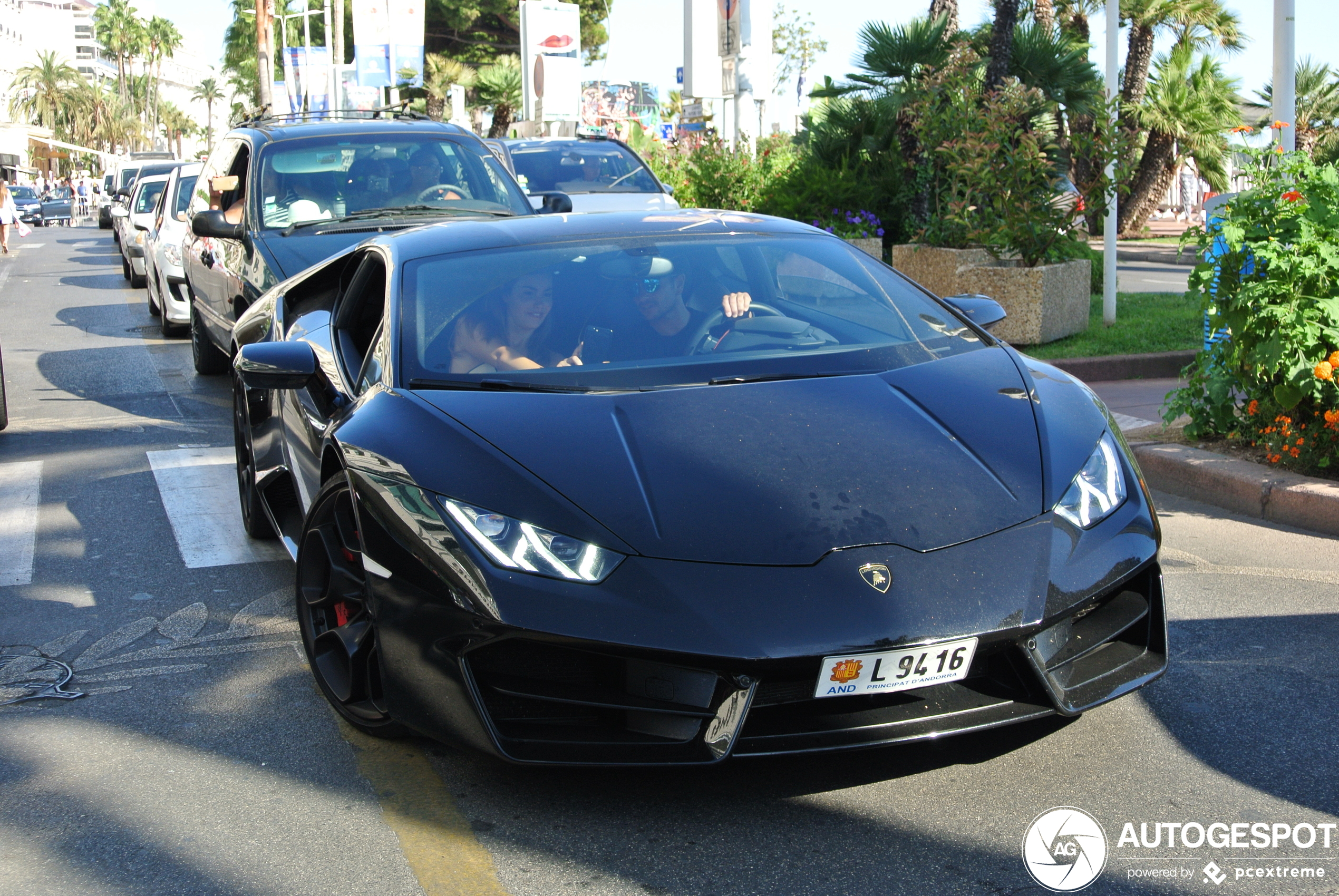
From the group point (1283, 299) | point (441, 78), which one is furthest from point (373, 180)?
point (441, 78)

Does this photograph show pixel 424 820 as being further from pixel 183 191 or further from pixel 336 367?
pixel 183 191

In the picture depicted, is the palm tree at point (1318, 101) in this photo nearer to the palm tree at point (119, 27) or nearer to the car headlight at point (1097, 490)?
the car headlight at point (1097, 490)

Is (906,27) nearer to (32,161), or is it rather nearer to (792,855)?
(792,855)

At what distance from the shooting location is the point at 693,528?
285 cm

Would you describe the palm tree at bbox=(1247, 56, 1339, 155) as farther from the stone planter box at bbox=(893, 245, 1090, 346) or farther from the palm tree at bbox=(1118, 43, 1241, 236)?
the stone planter box at bbox=(893, 245, 1090, 346)

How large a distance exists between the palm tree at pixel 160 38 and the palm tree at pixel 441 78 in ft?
286

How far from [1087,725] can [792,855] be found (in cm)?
104

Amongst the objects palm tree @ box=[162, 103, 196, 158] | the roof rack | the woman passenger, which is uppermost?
palm tree @ box=[162, 103, 196, 158]

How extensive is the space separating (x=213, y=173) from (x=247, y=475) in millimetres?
4152

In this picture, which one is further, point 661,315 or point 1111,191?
point 1111,191

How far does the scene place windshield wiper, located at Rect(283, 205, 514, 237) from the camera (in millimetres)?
7523

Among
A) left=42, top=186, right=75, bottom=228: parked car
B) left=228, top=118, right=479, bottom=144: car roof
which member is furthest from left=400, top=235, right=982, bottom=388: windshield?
left=42, top=186, right=75, bottom=228: parked car

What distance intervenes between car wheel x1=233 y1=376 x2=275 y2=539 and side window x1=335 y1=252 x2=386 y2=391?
107 centimetres

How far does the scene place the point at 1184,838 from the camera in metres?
2.79
